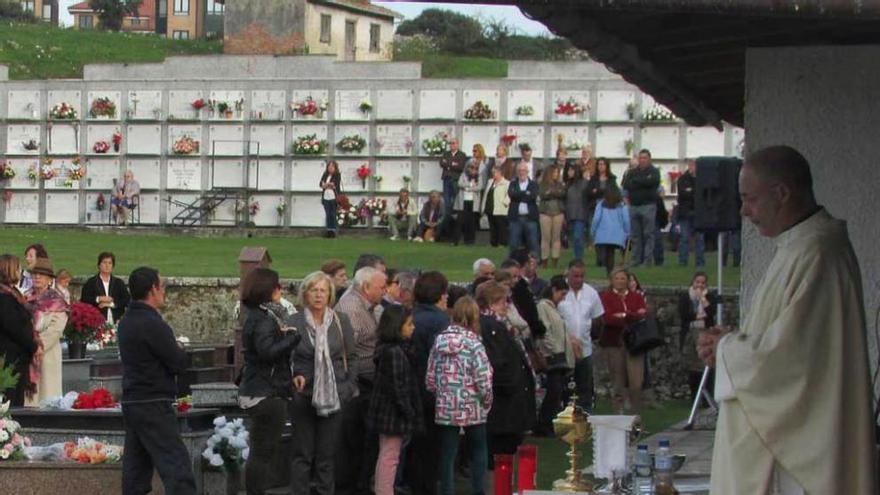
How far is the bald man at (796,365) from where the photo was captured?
6625 millimetres

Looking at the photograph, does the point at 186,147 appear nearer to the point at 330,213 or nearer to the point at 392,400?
the point at 330,213

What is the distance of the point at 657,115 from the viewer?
117 feet

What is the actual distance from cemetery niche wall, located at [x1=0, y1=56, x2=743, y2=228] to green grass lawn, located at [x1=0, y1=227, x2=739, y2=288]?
6.26 ft

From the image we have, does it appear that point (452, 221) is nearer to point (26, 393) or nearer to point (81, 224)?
point (81, 224)

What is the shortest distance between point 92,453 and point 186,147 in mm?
25560

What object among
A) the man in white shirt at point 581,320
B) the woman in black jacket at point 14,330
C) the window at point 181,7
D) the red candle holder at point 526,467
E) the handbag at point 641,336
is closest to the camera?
the red candle holder at point 526,467

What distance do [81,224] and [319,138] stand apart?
4.85 meters

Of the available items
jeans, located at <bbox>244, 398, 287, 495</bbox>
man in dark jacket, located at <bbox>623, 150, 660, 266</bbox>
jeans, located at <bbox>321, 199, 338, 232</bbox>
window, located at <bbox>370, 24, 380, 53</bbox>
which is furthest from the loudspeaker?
window, located at <bbox>370, 24, 380, 53</bbox>

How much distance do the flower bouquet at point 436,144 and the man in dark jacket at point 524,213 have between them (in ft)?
24.6

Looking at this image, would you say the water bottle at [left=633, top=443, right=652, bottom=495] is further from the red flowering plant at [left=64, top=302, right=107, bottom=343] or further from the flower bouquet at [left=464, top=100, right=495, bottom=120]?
the flower bouquet at [left=464, top=100, right=495, bottom=120]

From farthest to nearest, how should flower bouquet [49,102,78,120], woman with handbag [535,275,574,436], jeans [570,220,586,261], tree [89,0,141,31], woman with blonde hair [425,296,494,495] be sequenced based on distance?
tree [89,0,141,31], flower bouquet [49,102,78,120], jeans [570,220,586,261], woman with handbag [535,275,574,436], woman with blonde hair [425,296,494,495]

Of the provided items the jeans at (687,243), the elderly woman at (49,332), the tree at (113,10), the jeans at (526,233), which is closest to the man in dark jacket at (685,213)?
the jeans at (687,243)

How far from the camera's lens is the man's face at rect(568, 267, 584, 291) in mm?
19766

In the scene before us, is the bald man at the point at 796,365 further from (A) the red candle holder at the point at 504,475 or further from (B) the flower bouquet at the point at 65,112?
(B) the flower bouquet at the point at 65,112
